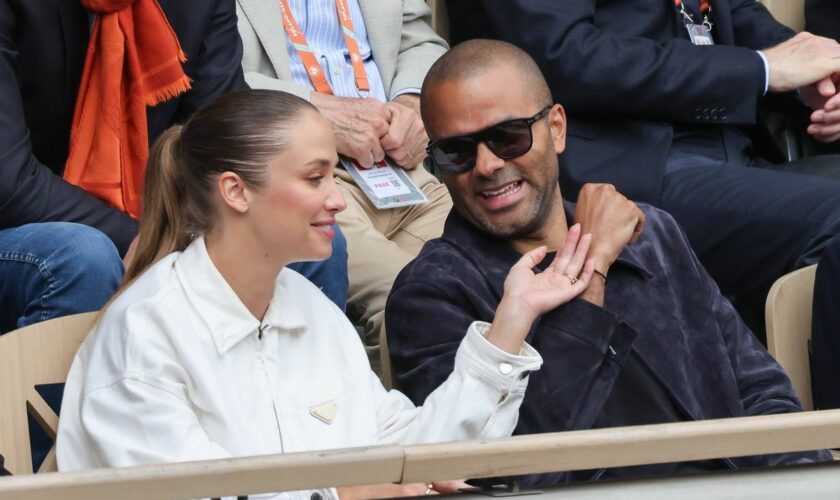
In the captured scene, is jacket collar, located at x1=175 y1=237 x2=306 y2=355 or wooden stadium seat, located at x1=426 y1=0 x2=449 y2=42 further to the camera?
wooden stadium seat, located at x1=426 y1=0 x2=449 y2=42

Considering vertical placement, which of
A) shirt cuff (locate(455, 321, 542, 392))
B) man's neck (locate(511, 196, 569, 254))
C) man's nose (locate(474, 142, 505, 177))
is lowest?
man's neck (locate(511, 196, 569, 254))

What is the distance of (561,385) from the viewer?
2580mm

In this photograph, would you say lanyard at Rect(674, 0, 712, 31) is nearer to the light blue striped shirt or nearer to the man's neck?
the light blue striped shirt

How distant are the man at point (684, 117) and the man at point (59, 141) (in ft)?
2.93

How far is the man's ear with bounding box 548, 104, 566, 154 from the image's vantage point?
9.95 feet

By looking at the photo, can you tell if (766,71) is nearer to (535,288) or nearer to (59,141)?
(535,288)

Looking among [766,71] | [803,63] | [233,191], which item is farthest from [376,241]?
[803,63]

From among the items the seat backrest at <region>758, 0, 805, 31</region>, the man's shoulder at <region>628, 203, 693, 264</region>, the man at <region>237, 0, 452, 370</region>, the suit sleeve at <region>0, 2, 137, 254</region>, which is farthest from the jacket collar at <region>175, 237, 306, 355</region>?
the seat backrest at <region>758, 0, 805, 31</region>

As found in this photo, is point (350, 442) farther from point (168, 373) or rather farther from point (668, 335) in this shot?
point (668, 335)

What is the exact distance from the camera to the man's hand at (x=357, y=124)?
373cm

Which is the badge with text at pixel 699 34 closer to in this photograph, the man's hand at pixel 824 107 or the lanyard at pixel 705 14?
the lanyard at pixel 705 14

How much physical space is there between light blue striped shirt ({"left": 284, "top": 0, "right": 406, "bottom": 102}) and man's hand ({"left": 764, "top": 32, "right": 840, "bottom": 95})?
1.17m

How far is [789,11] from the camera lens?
15.4 ft

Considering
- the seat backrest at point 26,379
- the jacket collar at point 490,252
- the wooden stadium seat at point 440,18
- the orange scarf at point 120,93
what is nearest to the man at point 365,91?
the wooden stadium seat at point 440,18
